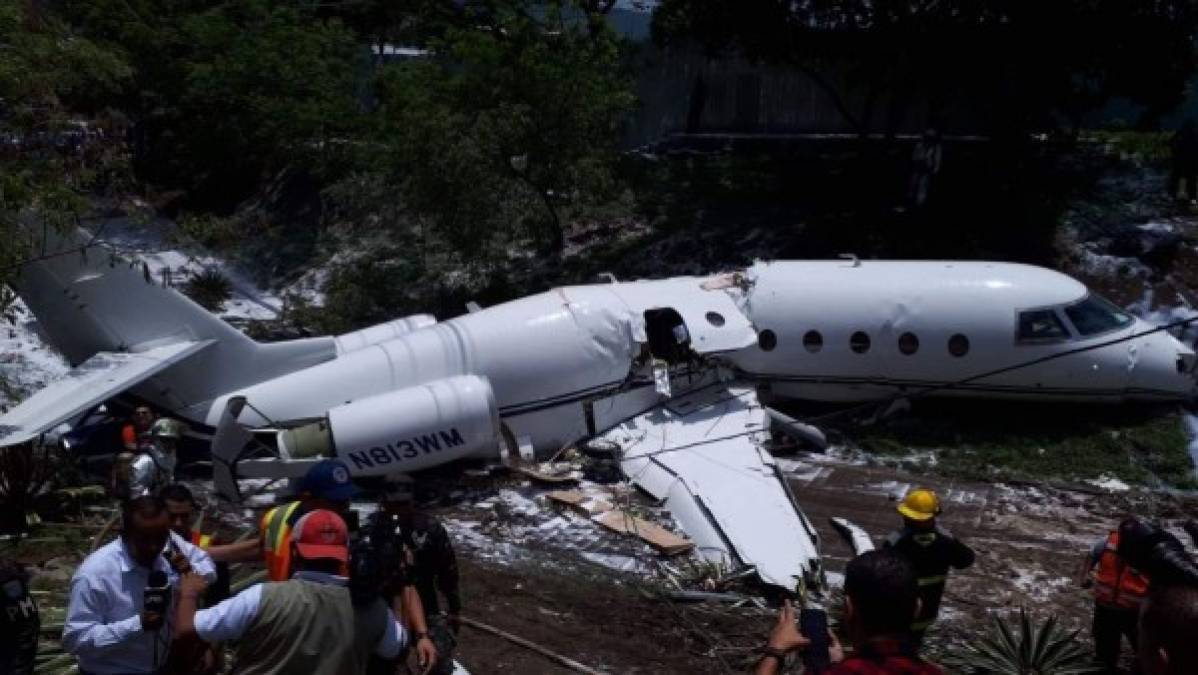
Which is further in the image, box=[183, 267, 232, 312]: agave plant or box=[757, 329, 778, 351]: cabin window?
box=[183, 267, 232, 312]: agave plant

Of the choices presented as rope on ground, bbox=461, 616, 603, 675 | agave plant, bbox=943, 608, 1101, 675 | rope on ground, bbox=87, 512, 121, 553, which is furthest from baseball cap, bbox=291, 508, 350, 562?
rope on ground, bbox=87, 512, 121, 553

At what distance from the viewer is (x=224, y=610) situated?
17.2 ft

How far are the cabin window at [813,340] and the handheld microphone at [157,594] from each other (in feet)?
38.5

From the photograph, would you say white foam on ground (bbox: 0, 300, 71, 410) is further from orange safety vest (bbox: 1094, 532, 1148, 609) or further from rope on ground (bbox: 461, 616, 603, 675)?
orange safety vest (bbox: 1094, 532, 1148, 609)

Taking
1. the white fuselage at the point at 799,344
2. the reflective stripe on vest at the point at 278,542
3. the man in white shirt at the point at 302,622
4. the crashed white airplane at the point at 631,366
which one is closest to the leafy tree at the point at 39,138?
the crashed white airplane at the point at 631,366

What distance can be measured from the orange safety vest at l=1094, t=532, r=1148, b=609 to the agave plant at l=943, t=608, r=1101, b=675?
28.2 inches

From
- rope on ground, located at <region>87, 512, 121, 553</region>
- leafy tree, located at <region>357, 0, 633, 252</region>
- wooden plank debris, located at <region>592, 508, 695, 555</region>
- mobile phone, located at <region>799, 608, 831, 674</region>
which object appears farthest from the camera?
leafy tree, located at <region>357, 0, 633, 252</region>

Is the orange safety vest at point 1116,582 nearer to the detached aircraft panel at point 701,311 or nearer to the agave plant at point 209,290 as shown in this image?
the detached aircraft panel at point 701,311

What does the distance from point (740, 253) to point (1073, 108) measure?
8.01m

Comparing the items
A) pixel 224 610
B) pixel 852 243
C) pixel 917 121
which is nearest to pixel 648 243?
pixel 852 243

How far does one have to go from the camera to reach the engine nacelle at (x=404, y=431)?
44.1ft

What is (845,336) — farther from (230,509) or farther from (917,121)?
(917,121)

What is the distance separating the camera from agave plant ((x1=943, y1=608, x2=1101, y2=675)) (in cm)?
915

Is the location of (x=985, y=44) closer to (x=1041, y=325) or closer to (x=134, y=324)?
(x=1041, y=325)
